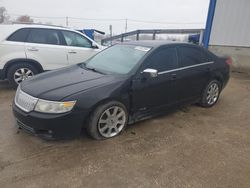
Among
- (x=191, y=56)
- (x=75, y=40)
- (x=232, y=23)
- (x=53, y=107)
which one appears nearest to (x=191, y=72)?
(x=191, y=56)

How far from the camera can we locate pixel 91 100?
3154 millimetres

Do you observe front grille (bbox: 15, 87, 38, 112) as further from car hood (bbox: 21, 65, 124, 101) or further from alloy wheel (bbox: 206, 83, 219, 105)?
alloy wheel (bbox: 206, 83, 219, 105)

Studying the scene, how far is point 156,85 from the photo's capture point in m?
3.86

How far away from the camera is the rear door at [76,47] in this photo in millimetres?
6406

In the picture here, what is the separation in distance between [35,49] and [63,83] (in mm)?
3088

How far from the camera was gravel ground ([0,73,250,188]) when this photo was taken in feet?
8.65

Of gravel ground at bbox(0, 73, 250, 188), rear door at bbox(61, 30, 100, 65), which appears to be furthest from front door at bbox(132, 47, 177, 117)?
rear door at bbox(61, 30, 100, 65)

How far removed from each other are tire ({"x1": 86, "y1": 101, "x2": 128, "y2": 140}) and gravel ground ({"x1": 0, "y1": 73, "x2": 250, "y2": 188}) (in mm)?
131

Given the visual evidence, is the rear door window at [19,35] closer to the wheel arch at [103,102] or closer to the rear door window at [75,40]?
the rear door window at [75,40]

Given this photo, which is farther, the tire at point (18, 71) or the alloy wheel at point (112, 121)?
the tire at point (18, 71)

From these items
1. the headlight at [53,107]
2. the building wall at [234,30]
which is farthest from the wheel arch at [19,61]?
the building wall at [234,30]

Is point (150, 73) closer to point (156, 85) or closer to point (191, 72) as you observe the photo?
point (156, 85)

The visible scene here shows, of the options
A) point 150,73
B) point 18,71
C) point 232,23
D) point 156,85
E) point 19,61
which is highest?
point 232,23

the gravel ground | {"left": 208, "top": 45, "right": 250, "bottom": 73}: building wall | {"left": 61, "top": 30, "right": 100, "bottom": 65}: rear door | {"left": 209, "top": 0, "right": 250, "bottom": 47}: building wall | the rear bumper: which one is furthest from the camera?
{"left": 208, "top": 45, "right": 250, "bottom": 73}: building wall
